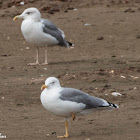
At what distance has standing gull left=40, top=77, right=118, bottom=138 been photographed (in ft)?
27.0

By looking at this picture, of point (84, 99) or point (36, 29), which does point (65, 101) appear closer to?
point (84, 99)

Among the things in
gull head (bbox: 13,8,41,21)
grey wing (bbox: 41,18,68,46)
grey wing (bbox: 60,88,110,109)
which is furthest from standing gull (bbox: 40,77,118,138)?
grey wing (bbox: 41,18,68,46)

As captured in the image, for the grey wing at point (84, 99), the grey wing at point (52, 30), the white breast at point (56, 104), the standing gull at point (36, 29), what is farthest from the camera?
the grey wing at point (52, 30)

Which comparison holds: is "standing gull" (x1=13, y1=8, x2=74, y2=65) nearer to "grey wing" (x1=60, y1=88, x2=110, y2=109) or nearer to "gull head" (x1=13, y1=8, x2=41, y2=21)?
"gull head" (x1=13, y1=8, x2=41, y2=21)

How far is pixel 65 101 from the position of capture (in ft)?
27.2

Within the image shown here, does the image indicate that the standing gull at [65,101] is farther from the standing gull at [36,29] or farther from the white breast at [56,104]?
the standing gull at [36,29]

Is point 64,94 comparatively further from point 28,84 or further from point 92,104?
point 28,84

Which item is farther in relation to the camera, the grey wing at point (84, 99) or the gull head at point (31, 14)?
the gull head at point (31, 14)

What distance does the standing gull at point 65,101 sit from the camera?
8.24m

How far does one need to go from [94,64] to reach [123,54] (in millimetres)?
1562

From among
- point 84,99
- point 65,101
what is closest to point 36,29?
point 84,99

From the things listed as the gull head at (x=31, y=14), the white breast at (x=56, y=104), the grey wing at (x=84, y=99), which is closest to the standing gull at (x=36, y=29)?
the gull head at (x=31, y=14)

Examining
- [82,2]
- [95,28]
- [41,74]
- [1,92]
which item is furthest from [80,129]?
[82,2]

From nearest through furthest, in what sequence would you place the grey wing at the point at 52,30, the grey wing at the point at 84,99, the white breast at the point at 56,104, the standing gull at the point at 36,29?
1. the white breast at the point at 56,104
2. the grey wing at the point at 84,99
3. the standing gull at the point at 36,29
4. the grey wing at the point at 52,30
